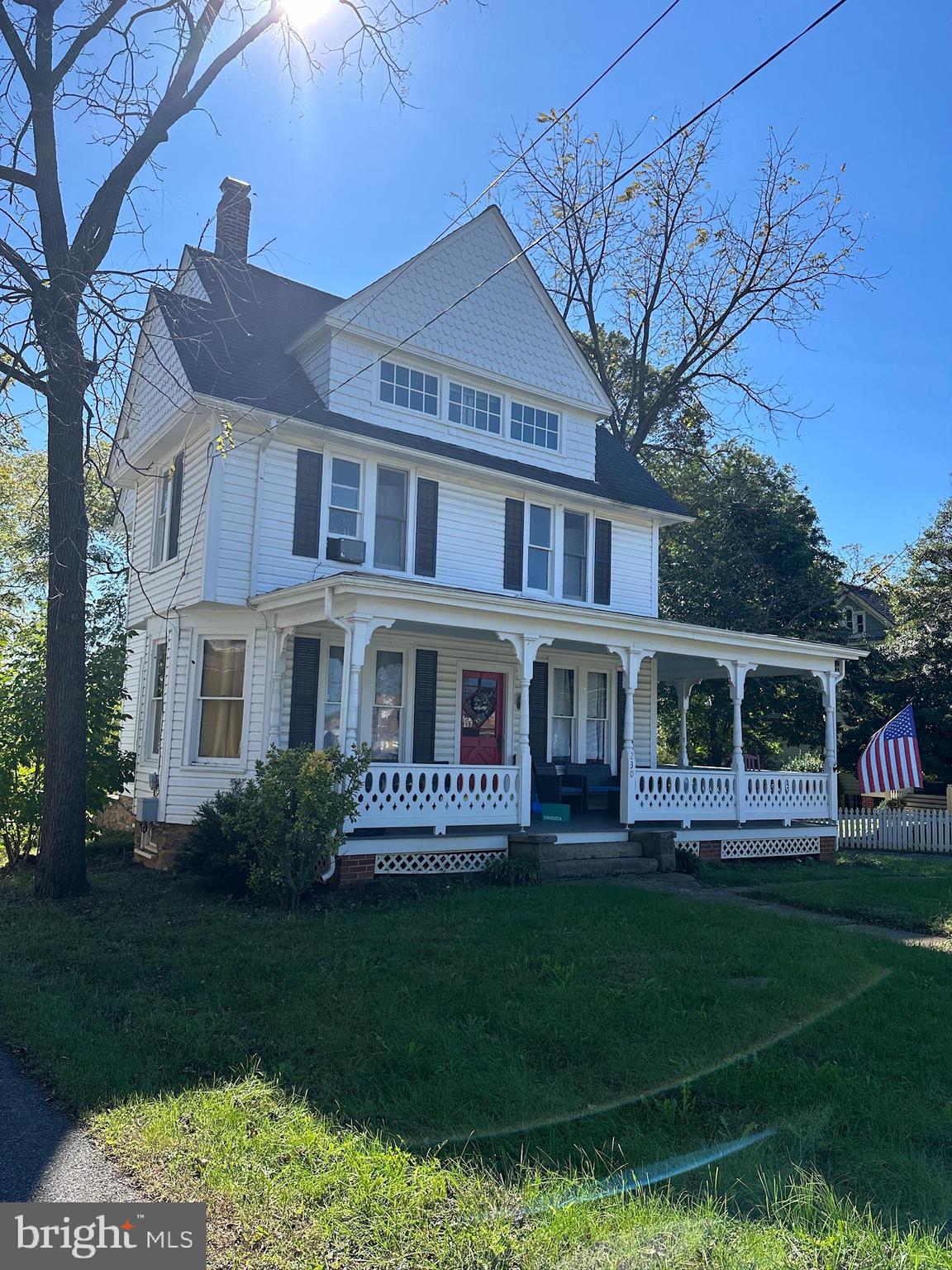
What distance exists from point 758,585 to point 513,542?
37.7 ft

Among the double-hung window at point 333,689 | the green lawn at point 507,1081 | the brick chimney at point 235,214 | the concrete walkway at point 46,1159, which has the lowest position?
the concrete walkway at point 46,1159

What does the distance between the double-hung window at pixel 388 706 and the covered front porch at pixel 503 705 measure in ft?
0.08

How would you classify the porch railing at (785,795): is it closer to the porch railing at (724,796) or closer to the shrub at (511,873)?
the porch railing at (724,796)

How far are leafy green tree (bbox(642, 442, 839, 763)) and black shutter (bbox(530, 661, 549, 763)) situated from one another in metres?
10.0

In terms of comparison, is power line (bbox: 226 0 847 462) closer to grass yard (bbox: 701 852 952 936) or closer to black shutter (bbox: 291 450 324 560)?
black shutter (bbox: 291 450 324 560)

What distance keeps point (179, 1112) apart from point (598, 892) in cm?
684

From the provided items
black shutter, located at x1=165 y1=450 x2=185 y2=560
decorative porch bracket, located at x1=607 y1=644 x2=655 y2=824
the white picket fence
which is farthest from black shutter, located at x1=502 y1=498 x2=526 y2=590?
the white picket fence

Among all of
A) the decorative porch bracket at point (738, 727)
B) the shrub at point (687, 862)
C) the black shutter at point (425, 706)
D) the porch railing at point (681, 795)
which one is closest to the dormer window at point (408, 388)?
the black shutter at point (425, 706)

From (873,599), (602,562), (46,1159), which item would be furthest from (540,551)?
(873,599)

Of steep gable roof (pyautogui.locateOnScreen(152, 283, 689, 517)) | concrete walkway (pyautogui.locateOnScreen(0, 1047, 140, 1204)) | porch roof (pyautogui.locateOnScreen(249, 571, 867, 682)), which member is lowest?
concrete walkway (pyautogui.locateOnScreen(0, 1047, 140, 1204))

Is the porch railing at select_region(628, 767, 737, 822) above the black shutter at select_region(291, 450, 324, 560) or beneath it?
beneath

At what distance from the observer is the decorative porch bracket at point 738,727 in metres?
14.9

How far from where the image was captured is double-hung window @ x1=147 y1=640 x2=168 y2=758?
14.6 m

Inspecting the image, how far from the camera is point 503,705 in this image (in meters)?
15.4
